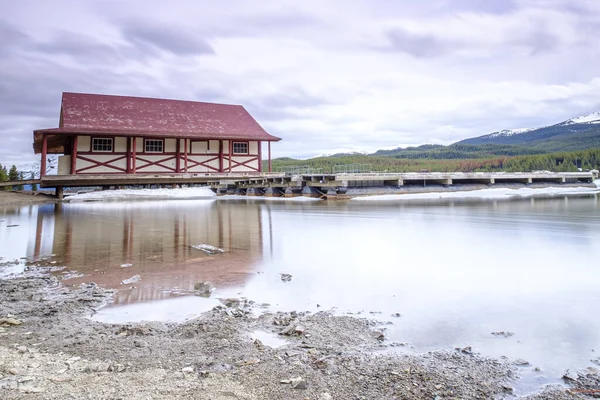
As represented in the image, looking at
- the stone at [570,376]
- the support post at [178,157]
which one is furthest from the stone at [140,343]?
the support post at [178,157]

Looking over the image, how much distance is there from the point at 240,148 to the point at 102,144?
9.12 meters

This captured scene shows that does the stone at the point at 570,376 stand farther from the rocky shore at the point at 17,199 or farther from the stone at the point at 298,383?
the rocky shore at the point at 17,199

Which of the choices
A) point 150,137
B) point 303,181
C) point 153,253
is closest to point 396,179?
point 303,181

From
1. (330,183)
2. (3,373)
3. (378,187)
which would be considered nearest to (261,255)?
(3,373)

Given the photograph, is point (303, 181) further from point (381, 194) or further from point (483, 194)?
point (483, 194)

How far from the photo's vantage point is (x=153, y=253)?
7594mm

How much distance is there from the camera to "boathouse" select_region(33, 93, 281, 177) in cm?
2461

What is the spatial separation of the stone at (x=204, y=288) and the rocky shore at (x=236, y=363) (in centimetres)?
87

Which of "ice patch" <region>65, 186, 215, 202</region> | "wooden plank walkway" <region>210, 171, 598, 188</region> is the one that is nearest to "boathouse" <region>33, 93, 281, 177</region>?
"wooden plank walkway" <region>210, 171, 598, 188</region>

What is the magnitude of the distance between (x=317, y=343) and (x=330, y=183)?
907 inches

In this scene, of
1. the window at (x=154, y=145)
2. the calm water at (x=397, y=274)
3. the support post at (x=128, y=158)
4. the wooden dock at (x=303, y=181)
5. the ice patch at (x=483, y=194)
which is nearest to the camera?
the calm water at (x=397, y=274)

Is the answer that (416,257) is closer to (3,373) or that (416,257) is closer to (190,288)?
(190,288)

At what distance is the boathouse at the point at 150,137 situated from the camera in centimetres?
2461

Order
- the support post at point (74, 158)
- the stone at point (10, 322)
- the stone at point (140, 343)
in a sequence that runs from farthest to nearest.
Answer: the support post at point (74, 158) < the stone at point (10, 322) < the stone at point (140, 343)
